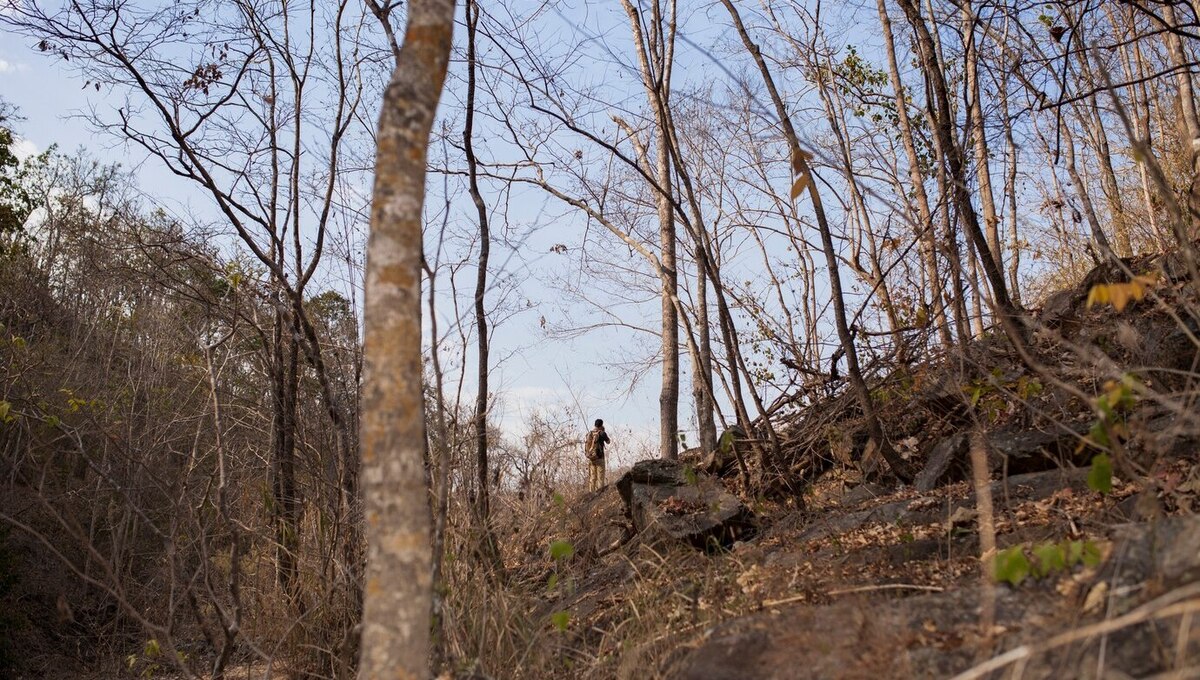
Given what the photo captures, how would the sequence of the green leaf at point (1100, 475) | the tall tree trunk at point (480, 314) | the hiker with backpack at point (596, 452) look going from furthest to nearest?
the hiker with backpack at point (596, 452), the tall tree trunk at point (480, 314), the green leaf at point (1100, 475)

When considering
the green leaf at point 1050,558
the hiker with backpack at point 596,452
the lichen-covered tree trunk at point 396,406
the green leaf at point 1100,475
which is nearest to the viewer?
the lichen-covered tree trunk at point 396,406

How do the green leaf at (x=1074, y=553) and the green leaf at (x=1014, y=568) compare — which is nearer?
the green leaf at (x=1014, y=568)

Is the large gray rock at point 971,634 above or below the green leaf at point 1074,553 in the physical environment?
below

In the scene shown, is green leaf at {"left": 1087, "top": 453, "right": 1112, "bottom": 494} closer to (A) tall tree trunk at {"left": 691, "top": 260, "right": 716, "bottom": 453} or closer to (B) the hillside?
(B) the hillside

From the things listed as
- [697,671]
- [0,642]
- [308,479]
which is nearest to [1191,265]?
[697,671]

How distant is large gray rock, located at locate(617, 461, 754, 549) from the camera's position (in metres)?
6.69

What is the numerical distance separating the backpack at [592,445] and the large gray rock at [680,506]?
4.28 meters

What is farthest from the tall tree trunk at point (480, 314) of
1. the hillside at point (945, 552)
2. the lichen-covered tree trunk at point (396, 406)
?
the lichen-covered tree trunk at point (396, 406)

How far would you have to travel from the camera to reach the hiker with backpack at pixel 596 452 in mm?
12656

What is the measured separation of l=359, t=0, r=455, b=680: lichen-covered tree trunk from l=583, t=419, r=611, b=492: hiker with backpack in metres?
10.0

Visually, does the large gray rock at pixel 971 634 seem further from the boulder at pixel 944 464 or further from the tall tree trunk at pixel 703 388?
the tall tree trunk at pixel 703 388

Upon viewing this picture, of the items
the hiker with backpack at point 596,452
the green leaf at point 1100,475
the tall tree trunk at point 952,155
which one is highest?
the tall tree trunk at point 952,155

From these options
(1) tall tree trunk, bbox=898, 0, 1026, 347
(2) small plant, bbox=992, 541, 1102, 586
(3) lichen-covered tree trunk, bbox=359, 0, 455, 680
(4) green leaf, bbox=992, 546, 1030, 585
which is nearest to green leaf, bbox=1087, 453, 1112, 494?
(2) small plant, bbox=992, 541, 1102, 586

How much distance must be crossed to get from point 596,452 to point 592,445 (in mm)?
122
